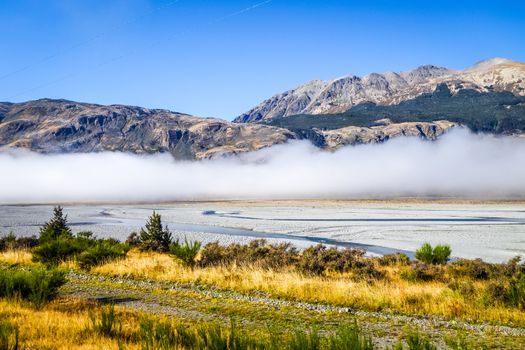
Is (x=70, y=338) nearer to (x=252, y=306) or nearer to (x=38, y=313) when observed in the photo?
(x=38, y=313)

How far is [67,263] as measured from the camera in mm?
20062

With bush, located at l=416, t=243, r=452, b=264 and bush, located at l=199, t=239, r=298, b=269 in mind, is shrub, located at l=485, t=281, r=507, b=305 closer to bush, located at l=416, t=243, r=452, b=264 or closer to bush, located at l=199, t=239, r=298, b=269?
bush, located at l=199, t=239, r=298, b=269

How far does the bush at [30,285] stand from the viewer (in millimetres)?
10805

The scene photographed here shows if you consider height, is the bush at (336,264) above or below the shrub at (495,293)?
below

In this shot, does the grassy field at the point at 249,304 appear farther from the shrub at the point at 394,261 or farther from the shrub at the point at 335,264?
the shrub at the point at 394,261

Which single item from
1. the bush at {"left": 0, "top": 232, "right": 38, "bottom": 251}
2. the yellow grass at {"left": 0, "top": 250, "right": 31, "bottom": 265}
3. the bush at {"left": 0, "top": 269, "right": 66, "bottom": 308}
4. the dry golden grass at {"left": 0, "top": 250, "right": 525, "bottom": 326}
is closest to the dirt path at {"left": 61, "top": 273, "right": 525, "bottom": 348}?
the dry golden grass at {"left": 0, "top": 250, "right": 525, "bottom": 326}

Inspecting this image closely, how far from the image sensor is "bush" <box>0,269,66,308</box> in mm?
10805

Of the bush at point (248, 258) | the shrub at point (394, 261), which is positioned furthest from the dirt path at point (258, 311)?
the shrub at point (394, 261)

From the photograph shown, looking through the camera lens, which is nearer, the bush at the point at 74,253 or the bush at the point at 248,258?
the bush at the point at 248,258

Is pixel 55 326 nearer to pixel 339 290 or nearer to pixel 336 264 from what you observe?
pixel 339 290

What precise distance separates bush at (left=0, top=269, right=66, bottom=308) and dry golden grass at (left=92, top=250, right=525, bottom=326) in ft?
16.0

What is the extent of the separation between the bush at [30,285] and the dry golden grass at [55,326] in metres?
0.53

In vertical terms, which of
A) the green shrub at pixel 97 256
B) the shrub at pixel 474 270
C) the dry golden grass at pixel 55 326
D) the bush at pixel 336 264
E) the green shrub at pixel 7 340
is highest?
the green shrub at pixel 7 340

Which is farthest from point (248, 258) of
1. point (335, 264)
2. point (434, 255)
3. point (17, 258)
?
point (17, 258)
